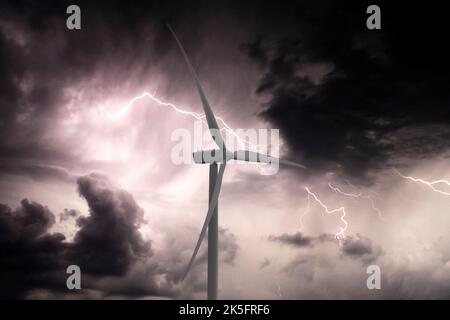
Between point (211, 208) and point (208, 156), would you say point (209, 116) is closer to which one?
point (208, 156)

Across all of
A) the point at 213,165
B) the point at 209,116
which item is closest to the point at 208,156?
the point at 213,165

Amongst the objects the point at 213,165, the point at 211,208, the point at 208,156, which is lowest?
the point at 211,208

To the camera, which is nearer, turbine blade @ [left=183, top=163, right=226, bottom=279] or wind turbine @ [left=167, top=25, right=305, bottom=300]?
turbine blade @ [left=183, top=163, right=226, bottom=279]

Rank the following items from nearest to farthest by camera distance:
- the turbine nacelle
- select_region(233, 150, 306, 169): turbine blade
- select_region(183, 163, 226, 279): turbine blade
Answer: select_region(183, 163, 226, 279): turbine blade
the turbine nacelle
select_region(233, 150, 306, 169): turbine blade

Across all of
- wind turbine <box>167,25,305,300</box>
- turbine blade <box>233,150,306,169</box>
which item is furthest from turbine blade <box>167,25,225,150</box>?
turbine blade <box>233,150,306,169</box>

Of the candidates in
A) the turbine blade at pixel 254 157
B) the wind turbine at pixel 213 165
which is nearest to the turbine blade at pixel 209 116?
the wind turbine at pixel 213 165

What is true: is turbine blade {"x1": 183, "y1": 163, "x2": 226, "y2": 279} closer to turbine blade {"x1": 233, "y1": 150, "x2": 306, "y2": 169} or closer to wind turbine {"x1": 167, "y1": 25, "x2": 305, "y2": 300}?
wind turbine {"x1": 167, "y1": 25, "x2": 305, "y2": 300}

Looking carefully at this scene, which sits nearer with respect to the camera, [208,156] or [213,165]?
[208,156]

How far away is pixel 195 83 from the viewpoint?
24781 mm

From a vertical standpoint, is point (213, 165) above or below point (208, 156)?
below
